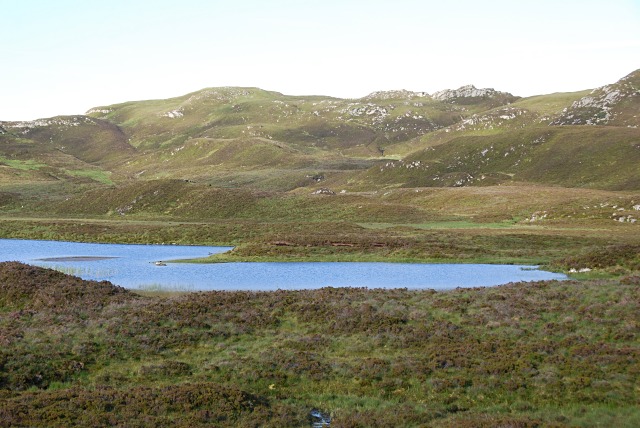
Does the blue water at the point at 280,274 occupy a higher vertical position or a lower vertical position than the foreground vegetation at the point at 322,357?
lower

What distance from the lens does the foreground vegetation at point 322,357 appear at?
2248cm

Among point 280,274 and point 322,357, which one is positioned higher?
point 322,357

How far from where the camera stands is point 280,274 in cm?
5978

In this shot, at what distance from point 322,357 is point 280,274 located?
3105cm

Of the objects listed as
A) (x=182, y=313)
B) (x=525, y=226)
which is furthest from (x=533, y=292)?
(x=525, y=226)

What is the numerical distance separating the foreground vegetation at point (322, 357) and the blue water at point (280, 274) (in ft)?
37.2

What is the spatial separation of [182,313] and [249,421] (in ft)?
48.5

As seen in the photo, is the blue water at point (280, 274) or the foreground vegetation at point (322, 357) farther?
the blue water at point (280, 274)

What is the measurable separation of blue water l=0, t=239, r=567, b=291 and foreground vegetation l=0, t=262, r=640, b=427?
446 inches

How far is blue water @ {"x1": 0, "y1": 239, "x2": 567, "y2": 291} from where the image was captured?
174ft

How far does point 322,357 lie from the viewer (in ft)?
95.0

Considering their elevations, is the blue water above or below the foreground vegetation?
below

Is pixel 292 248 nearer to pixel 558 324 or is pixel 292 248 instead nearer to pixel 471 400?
pixel 558 324

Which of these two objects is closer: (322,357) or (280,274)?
(322,357)
